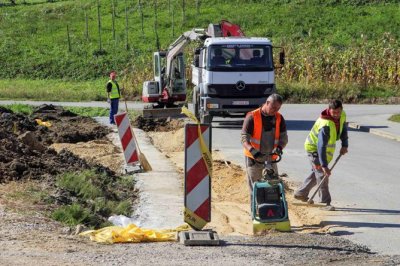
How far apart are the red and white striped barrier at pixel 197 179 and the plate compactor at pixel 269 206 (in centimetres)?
74

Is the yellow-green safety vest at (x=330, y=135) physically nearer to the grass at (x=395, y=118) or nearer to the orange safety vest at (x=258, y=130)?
the orange safety vest at (x=258, y=130)

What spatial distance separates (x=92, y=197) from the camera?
13422 millimetres

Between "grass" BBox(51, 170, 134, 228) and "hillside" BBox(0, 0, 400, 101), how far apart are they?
26.7m

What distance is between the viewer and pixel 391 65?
143ft

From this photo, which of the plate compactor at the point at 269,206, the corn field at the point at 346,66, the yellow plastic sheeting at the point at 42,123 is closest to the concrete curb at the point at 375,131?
the yellow plastic sheeting at the point at 42,123

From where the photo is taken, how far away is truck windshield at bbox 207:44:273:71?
88.9 ft

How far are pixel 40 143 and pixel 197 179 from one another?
394 inches

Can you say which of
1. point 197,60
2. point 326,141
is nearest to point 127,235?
point 326,141

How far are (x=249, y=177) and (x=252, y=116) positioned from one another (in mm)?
917

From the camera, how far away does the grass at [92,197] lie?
1162 cm

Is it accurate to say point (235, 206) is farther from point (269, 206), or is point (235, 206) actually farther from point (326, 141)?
point (269, 206)

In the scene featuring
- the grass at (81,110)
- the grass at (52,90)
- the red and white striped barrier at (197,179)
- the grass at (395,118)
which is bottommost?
the grass at (52,90)

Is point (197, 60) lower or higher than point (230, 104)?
higher

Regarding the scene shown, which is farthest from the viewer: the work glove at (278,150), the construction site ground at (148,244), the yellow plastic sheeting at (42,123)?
the yellow plastic sheeting at (42,123)
